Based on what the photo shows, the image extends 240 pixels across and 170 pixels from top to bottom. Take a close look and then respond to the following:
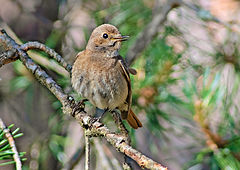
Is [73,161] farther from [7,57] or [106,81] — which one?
[7,57]

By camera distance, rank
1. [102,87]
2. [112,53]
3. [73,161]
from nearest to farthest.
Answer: [102,87] → [112,53] → [73,161]

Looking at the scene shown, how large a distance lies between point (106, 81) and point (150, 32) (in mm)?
608

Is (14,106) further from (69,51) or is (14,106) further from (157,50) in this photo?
(157,50)

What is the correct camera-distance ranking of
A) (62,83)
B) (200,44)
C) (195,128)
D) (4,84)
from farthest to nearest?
(4,84) → (200,44) → (62,83) → (195,128)

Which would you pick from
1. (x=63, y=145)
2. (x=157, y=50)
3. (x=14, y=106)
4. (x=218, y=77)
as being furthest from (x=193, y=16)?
(x=14, y=106)

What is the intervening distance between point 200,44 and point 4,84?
71.9 inches

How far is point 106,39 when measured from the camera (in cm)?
302

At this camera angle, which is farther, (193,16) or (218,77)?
(193,16)

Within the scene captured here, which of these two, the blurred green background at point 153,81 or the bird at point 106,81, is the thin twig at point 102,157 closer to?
the blurred green background at point 153,81


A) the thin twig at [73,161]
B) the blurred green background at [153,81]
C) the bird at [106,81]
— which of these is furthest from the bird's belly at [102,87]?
the thin twig at [73,161]

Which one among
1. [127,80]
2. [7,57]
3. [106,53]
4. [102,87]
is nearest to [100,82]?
[102,87]

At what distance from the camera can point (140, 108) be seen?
2.85m

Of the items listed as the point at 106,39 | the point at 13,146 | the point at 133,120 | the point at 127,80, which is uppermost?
the point at 106,39

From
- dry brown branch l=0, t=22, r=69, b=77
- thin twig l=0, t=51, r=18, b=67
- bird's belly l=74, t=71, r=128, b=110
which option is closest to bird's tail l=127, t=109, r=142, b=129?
bird's belly l=74, t=71, r=128, b=110
